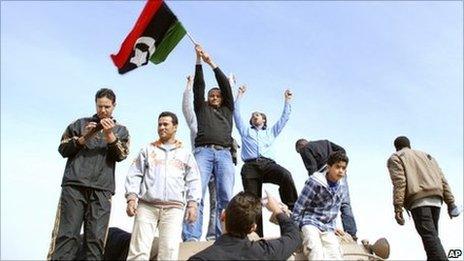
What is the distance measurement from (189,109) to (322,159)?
251 centimetres

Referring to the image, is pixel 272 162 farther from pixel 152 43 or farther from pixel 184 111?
pixel 152 43

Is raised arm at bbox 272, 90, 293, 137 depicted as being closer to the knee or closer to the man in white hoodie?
the knee

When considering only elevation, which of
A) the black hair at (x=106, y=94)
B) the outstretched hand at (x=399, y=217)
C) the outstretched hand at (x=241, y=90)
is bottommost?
the outstretched hand at (x=399, y=217)

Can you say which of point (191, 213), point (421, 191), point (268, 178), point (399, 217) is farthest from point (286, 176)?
point (191, 213)

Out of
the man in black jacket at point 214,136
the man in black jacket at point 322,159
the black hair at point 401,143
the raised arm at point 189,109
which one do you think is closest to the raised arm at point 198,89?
the man in black jacket at point 214,136

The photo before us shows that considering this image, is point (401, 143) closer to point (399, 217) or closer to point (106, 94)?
point (399, 217)

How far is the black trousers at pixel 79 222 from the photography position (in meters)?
6.12

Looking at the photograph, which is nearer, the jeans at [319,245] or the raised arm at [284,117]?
the jeans at [319,245]

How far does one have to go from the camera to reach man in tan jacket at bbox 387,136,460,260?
26.1 feet

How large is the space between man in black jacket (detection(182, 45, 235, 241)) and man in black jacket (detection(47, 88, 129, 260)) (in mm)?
1615

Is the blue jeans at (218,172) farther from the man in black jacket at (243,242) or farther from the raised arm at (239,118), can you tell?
the man in black jacket at (243,242)

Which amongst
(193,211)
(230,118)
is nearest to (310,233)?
(193,211)

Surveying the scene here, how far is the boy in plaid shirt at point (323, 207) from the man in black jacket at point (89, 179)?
2.47m

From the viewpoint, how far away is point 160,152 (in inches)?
262
